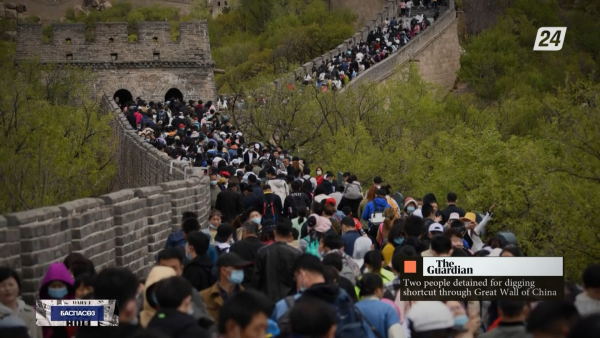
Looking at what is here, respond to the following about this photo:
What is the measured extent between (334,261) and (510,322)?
7.76 feet

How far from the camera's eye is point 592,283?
940 centimetres

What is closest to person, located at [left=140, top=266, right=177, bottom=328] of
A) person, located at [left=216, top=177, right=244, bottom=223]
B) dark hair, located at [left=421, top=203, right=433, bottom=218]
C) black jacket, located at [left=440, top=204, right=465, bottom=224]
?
dark hair, located at [left=421, top=203, right=433, bottom=218]

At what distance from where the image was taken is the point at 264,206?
17703 millimetres

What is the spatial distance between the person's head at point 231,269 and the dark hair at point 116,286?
180cm

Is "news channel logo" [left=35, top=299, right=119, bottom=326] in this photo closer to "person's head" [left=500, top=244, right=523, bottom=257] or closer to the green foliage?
"person's head" [left=500, top=244, right=523, bottom=257]

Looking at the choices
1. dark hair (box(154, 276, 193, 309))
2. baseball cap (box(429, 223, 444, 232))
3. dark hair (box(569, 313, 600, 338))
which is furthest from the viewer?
baseball cap (box(429, 223, 444, 232))

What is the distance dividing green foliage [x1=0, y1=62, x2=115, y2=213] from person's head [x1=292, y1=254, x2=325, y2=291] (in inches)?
472

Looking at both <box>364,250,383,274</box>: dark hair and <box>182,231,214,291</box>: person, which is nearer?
<box>182,231,214,291</box>: person

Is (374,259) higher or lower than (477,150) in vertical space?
higher

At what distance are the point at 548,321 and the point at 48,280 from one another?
13.3 feet

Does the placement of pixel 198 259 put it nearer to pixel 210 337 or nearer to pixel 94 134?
pixel 210 337

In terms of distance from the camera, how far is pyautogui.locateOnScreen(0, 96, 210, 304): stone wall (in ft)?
37.8

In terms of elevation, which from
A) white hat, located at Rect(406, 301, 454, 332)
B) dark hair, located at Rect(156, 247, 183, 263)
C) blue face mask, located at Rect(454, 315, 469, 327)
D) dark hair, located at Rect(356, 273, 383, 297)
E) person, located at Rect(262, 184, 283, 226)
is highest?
dark hair, located at Rect(156, 247, 183, 263)

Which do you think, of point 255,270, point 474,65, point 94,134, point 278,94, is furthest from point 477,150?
point 474,65
